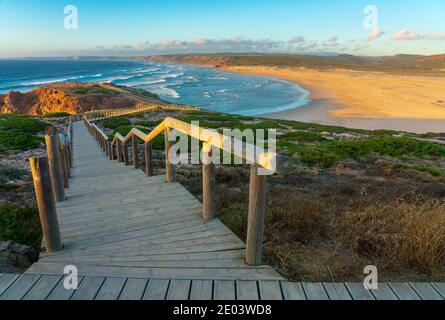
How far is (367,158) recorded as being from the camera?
37.7 ft

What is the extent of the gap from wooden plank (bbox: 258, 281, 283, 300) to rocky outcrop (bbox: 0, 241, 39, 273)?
262 cm

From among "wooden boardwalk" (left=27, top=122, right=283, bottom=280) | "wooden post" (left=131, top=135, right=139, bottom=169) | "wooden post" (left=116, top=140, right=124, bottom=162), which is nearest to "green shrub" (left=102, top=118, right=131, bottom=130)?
"wooden post" (left=116, top=140, right=124, bottom=162)

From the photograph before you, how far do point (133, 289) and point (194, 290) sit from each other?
18.9 inches

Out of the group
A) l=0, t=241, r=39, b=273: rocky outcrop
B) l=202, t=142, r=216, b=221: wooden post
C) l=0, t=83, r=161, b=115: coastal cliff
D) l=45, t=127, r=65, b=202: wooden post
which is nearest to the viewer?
l=0, t=241, r=39, b=273: rocky outcrop

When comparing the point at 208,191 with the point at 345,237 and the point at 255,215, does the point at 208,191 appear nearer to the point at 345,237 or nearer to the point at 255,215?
the point at 255,215

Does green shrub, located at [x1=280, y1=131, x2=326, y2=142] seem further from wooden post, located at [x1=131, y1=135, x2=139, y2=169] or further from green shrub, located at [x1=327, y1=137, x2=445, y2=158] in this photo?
wooden post, located at [x1=131, y1=135, x2=139, y2=169]

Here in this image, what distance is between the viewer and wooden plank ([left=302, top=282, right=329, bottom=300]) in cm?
247

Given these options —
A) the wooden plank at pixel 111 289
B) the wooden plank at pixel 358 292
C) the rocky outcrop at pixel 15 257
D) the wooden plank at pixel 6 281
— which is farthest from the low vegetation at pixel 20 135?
the wooden plank at pixel 358 292

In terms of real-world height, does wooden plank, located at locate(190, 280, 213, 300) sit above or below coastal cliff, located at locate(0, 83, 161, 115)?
above

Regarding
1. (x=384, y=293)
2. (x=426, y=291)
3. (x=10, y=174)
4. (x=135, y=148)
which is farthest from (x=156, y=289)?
(x=10, y=174)

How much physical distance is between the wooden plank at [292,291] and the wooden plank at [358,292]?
387 mm

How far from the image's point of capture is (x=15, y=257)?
3754mm

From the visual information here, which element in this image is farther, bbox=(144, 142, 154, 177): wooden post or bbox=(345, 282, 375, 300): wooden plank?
bbox=(144, 142, 154, 177): wooden post

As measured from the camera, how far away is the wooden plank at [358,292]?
2494 millimetres
